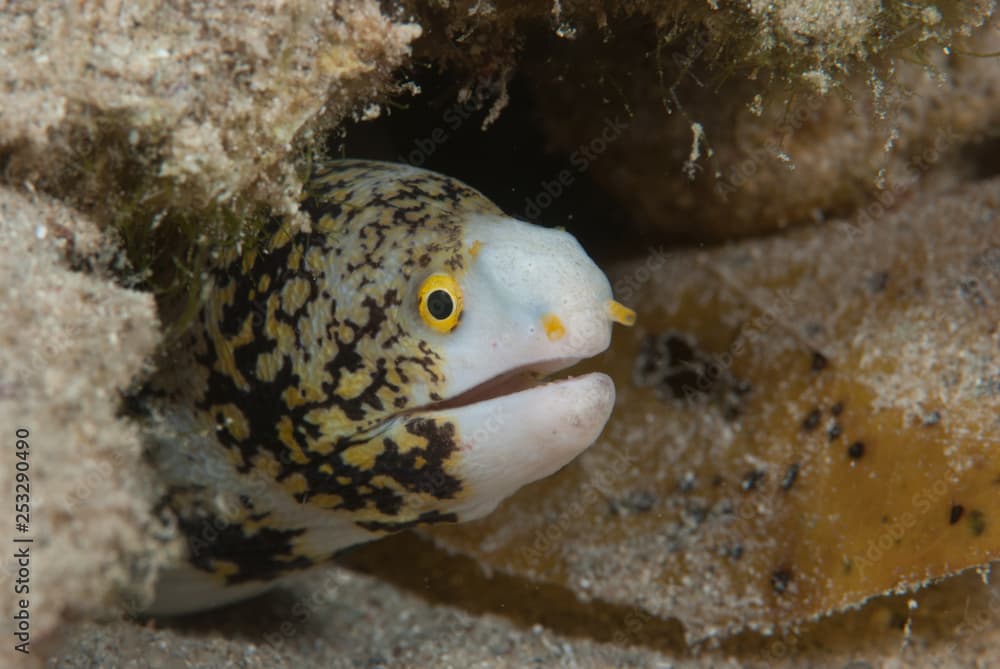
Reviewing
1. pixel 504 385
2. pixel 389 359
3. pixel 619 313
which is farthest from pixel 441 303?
pixel 619 313

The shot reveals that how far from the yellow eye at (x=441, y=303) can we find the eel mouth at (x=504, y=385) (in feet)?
0.75

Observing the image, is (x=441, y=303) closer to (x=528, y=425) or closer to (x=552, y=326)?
(x=552, y=326)

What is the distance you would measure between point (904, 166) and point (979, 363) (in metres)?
1.60

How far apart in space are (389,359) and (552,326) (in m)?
0.51

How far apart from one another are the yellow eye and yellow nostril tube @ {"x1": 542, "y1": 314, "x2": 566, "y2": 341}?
25 cm

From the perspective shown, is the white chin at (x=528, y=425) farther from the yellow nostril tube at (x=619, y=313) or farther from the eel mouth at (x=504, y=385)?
the yellow nostril tube at (x=619, y=313)

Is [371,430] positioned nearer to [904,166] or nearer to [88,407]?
[88,407]

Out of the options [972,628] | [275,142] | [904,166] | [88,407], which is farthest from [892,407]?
[88,407]

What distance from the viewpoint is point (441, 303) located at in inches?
85.1

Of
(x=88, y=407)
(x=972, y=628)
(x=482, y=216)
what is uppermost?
(x=482, y=216)

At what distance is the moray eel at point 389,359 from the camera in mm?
2176

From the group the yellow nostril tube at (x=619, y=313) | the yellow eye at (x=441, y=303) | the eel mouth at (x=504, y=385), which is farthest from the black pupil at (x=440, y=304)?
the yellow nostril tube at (x=619, y=313)

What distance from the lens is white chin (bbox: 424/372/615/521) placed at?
7.25 feet

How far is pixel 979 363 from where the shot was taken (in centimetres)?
299
